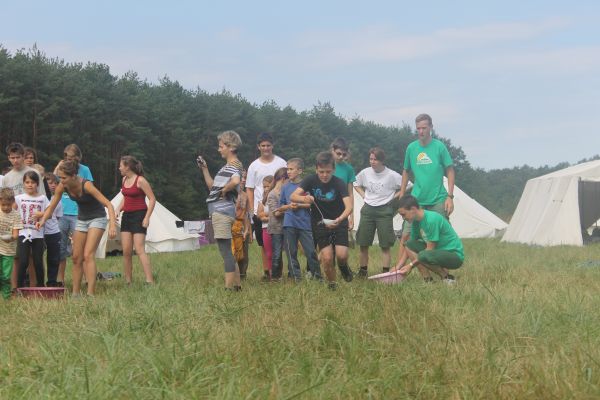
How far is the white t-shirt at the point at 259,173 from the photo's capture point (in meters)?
8.59

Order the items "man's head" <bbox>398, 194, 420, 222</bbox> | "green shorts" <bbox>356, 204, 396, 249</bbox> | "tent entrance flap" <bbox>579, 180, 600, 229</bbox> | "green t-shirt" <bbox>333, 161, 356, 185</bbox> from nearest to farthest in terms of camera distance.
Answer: "man's head" <bbox>398, 194, 420, 222</bbox>
"green t-shirt" <bbox>333, 161, 356, 185</bbox>
"green shorts" <bbox>356, 204, 396, 249</bbox>
"tent entrance flap" <bbox>579, 180, 600, 229</bbox>

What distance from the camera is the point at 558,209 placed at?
17266mm

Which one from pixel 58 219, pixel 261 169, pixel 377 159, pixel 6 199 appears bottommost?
pixel 58 219

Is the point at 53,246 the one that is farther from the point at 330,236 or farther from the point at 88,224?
the point at 330,236

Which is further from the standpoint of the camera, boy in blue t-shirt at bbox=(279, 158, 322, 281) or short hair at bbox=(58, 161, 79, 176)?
boy in blue t-shirt at bbox=(279, 158, 322, 281)

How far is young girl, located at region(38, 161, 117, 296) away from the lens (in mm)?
6953

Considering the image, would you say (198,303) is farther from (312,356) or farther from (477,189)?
(477,189)

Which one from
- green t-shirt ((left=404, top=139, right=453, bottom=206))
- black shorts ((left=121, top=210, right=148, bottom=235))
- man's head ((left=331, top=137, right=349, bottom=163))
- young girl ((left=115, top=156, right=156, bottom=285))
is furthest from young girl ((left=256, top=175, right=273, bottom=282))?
green t-shirt ((left=404, top=139, right=453, bottom=206))

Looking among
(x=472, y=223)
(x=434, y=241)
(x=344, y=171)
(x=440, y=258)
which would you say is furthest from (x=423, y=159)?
(x=472, y=223)

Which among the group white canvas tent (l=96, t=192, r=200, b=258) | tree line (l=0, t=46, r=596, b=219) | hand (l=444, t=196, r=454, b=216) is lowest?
white canvas tent (l=96, t=192, r=200, b=258)

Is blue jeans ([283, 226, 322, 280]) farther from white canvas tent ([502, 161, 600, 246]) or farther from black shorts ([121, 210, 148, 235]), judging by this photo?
white canvas tent ([502, 161, 600, 246])

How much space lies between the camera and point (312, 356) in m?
3.53

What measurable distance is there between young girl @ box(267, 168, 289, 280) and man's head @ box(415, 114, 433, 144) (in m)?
1.54

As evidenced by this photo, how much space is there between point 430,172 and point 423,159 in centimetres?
18
